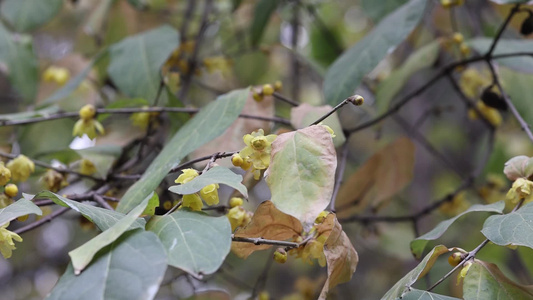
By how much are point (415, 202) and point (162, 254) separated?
4.74 ft

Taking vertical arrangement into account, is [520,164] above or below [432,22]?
above

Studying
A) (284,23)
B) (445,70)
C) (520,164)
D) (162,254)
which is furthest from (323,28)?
(162,254)

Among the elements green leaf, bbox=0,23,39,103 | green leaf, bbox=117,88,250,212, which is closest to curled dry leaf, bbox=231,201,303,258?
green leaf, bbox=117,88,250,212

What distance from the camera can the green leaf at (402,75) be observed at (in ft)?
3.71

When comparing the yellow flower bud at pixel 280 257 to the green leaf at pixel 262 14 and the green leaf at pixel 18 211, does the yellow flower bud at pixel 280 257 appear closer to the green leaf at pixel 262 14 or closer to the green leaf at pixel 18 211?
the green leaf at pixel 18 211

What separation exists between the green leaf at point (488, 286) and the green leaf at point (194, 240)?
294 mm

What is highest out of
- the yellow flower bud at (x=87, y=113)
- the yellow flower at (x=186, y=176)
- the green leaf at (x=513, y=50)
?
the yellow flower at (x=186, y=176)

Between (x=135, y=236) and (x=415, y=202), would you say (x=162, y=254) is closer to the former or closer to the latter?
(x=135, y=236)

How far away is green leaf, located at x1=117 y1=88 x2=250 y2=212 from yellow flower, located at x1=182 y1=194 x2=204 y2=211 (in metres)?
0.08

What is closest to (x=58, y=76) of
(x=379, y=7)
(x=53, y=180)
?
(x=53, y=180)

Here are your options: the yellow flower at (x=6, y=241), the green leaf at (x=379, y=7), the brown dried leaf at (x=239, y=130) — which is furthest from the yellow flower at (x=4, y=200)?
the green leaf at (x=379, y=7)

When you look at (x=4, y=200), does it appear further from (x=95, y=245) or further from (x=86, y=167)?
(x=95, y=245)

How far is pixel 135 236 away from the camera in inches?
21.5

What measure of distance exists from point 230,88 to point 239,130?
30.9 inches
